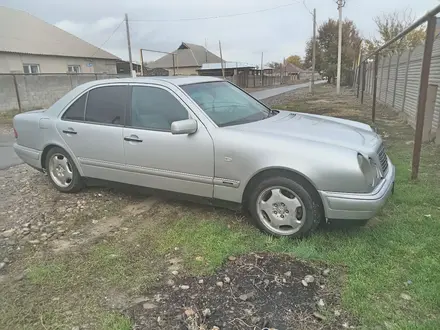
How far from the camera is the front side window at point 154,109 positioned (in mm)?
4023

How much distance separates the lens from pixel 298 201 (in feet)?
11.2

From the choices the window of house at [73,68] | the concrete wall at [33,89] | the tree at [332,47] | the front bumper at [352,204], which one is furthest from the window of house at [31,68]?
the tree at [332,47]

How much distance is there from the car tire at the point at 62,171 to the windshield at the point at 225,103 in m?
1.99

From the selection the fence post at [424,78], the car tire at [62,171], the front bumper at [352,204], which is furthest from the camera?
the car tire at [62,171]

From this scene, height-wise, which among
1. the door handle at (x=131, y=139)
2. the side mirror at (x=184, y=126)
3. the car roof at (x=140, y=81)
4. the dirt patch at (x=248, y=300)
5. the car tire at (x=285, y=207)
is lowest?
the dirt patch at (x=248, y=300)

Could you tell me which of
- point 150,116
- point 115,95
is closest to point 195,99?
point 150,116

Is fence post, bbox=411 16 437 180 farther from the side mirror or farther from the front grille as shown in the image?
the side mirror

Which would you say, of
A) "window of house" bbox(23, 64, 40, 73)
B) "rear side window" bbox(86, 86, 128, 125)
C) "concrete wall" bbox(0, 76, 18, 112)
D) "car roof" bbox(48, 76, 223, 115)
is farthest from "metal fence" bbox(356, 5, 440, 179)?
"window of house" bbox(23, 64, 40, 73)

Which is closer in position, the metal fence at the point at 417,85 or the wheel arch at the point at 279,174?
the wheel arch at the point at 279,174

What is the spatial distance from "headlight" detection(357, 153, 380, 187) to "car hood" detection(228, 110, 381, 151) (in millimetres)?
147

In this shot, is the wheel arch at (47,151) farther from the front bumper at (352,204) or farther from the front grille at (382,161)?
the front grille at (382,161)

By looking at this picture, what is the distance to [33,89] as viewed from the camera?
710 inches

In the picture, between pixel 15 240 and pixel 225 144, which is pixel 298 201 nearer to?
pixel 225 144

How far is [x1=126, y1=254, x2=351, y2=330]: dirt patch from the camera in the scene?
2461mm
